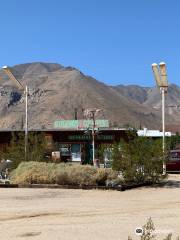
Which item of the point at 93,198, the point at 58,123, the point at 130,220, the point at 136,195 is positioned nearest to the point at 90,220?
the point at 130,220

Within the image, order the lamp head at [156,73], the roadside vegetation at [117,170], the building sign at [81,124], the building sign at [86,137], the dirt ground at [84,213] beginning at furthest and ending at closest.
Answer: the building sign at [81,124], the building sign at [86,137], the lamp head at [156,73], the roadside vegetation at [117,170], the dirt ground at [84,213]

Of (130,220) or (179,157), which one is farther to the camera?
(179,157)

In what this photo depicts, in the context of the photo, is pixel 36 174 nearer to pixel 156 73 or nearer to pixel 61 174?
pixel 61 174

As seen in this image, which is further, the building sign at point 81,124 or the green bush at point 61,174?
the building sign at point 81,124

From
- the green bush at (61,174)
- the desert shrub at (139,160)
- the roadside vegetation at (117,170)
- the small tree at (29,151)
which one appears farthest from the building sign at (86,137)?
the green bush at (61,174)

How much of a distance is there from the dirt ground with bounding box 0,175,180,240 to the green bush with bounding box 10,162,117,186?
5.35 ft

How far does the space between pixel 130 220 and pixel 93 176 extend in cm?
932

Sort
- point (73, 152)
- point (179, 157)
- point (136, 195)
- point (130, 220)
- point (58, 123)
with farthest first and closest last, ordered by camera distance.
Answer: point (58, 123), point (73, 152), point (179, 157), point (136, 195), point (130, 220)

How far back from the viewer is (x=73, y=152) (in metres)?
58.8

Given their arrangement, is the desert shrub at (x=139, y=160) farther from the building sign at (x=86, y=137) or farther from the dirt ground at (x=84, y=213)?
the building sign at (x=86, y=137)

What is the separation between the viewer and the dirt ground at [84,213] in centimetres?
1091

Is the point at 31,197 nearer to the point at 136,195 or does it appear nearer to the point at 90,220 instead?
the point at 136,195

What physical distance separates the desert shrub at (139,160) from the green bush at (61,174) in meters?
0.57

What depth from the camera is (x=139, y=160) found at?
22812mm
